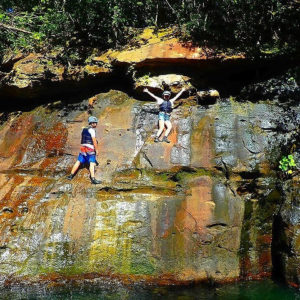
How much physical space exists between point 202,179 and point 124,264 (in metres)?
2.86

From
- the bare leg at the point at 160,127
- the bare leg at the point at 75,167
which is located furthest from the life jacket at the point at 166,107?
the bare leg at the point at 75,167

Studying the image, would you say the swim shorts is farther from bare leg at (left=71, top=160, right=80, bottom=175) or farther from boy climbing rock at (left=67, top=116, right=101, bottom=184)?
→ bare leg at (left=71, top=160, right=80, bottom=175)

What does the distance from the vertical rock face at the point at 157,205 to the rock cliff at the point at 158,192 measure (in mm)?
26

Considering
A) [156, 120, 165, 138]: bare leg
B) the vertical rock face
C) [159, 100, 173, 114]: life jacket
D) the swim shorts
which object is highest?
[159, 100, 173, 114]: life jacket

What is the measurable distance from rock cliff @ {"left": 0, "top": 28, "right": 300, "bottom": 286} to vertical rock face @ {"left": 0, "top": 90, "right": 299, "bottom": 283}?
26mm

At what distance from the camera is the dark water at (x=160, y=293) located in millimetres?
7191

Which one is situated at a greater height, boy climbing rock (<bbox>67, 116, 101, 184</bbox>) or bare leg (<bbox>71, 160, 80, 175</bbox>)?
boy climbing rock (<bbox>67, 116, 101, 184</bbox>)

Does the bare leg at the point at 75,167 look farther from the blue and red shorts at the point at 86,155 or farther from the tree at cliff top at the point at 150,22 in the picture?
the tree at cliff top at the point at 150,22

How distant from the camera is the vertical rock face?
26.1ft

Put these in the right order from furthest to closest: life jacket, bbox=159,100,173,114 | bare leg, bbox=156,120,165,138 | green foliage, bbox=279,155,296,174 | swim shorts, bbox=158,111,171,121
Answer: life jacket, bbox=159,100,173,114
swim shorts, bbox=158,111,171,121
bare leg, bbox=156,120,165,138
green foliage, bbox=279,155,296,174

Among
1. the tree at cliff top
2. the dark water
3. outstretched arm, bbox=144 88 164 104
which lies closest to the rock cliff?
outstretched arm, bbox=144 88 164 104

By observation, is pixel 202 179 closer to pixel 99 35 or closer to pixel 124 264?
pixel 124 264

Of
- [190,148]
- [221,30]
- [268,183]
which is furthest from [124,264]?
[221,30]

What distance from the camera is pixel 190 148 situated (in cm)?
951
